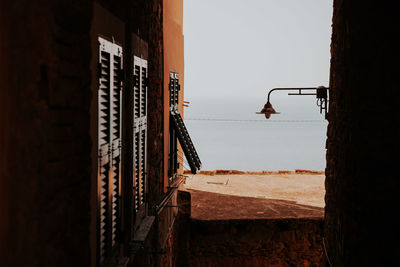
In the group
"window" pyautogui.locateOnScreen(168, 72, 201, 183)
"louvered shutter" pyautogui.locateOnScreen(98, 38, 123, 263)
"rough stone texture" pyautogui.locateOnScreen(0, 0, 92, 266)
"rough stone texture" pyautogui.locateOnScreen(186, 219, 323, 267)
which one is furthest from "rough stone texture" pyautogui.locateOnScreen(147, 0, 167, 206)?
"rough stone texture" pyautogui.locateOnScreen(0, 0, 92, 266)

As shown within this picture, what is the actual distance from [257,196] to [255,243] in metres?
2.29

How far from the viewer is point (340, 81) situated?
16.7ft

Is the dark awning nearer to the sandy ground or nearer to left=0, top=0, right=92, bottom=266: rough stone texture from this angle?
the sandy ground

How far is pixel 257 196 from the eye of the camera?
13266 mm

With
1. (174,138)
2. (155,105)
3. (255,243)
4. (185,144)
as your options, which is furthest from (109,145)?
(255,243)

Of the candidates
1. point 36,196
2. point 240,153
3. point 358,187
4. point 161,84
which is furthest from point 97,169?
point 240,153

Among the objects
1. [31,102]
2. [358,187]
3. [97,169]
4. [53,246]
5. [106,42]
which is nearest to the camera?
[31,102]

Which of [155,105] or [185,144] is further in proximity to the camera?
[185,144]

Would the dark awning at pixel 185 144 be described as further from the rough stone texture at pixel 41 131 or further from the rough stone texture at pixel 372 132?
the rough stone texture at pixel 41 131

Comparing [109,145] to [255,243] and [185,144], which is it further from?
[255,243]

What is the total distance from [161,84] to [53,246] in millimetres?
5659

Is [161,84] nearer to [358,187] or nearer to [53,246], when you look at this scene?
[358,187]

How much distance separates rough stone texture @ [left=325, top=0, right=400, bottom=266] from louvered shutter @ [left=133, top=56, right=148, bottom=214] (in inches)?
93.9

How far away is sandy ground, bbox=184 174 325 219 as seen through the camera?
11.4 m
